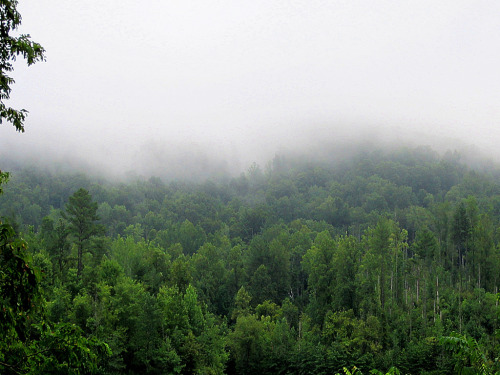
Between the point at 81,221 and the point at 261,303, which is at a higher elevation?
the point at 81,221

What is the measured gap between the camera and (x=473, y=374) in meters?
7.52

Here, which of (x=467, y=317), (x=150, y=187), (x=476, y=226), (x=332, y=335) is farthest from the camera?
(x=150, y=187)

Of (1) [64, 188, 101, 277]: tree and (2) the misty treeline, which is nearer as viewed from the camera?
(2) the misty treeline

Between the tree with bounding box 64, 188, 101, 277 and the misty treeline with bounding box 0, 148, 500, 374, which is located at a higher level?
the tree with bounding box 64, 188, 101, 277

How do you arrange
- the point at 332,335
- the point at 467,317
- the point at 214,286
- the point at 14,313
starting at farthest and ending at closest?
1. the point at 214,286
2. the point at 467,317
3. the point at 332,335
4. the point at 14,313

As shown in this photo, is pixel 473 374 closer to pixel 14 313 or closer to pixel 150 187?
pixel 14 313

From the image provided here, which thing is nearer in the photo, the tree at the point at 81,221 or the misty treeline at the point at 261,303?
the misty treeline at the point at 261,303

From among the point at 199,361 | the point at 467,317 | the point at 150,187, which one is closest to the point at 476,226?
the point at 467,317

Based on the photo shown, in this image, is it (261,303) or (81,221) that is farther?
(261,303)

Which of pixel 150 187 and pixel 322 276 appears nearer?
pixel 322 276

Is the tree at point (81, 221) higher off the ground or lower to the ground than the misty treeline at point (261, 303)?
higher

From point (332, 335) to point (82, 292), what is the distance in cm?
2681

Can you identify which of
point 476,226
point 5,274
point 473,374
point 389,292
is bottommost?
point 389,292

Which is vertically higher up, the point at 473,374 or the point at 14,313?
the point at 14,313
